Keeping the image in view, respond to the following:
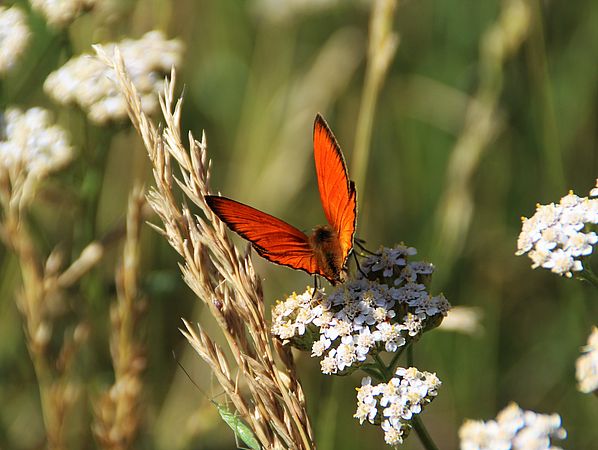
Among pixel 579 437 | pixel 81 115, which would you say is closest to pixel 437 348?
pixel 579 437

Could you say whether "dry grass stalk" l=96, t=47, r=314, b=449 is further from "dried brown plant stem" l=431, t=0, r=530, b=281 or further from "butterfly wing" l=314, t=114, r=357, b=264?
"dried brown plant stem" l=431, t=0, r=530, b=281

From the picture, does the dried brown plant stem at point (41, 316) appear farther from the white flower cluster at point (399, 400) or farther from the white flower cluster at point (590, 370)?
the white flower cluster at point (590, 370)

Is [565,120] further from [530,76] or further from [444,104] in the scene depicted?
[444,104]

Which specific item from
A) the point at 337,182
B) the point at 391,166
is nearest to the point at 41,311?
the point at 337,182

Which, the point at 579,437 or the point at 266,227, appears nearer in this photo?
the point at 266,227

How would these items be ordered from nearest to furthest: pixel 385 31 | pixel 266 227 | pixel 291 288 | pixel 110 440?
1. pixel 266 227
2. pixel 110 440
3. pixel 385 31
4. pixel 291 288

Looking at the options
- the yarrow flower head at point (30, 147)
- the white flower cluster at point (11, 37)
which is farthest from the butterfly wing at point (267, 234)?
the white flower cluster at point (11, 37)
